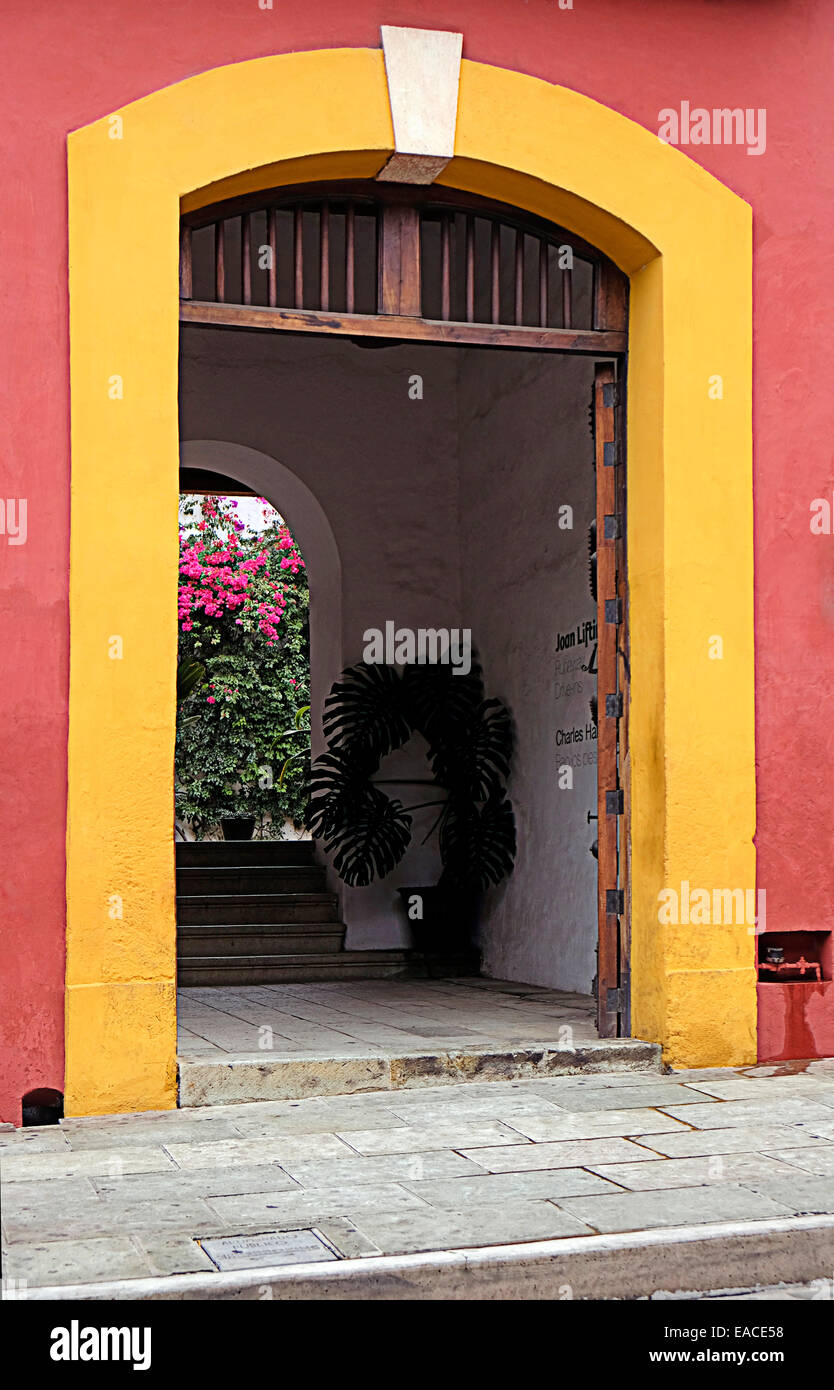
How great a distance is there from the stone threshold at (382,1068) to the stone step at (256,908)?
5.11 metres

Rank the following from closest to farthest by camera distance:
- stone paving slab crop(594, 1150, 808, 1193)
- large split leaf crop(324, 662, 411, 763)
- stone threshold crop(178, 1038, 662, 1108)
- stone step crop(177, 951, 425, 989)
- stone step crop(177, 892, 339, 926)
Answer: stone paving slab crop(594, 1150, 808, 1193), stone threshold crop(178, 1038, 662, 1108), stone step crop(177, 951, 425, 989), large split leaf crop(324, 662, 411, 763), stone step crop(177, 892, 339, 926)

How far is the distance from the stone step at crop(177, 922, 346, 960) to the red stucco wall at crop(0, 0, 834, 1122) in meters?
4.93

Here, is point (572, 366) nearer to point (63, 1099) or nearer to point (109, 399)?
point (109, 399)

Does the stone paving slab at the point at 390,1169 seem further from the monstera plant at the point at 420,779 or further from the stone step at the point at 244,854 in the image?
the stone step at the point at 244,854

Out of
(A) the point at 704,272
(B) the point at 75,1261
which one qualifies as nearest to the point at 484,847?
(A) the point at 704,272

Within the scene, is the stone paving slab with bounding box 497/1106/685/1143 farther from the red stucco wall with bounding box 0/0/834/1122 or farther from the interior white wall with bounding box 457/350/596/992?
the interior white wall with bounding box 457/350/596/992

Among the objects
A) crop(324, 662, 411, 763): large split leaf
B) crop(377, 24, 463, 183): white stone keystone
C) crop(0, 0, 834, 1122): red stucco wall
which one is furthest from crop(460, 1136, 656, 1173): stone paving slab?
crop(324, 662, 411, 763): large split leaf

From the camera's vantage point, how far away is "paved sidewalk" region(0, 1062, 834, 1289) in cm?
443

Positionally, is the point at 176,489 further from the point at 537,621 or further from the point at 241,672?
the point at 241,672

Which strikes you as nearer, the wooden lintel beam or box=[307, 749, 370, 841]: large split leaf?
the wooden lintel beam

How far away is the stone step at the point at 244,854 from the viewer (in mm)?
13125

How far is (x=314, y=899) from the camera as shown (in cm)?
1216

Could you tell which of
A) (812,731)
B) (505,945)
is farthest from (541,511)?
(812,731)

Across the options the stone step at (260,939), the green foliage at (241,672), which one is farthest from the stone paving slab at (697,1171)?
the green foliage at (241,672)
